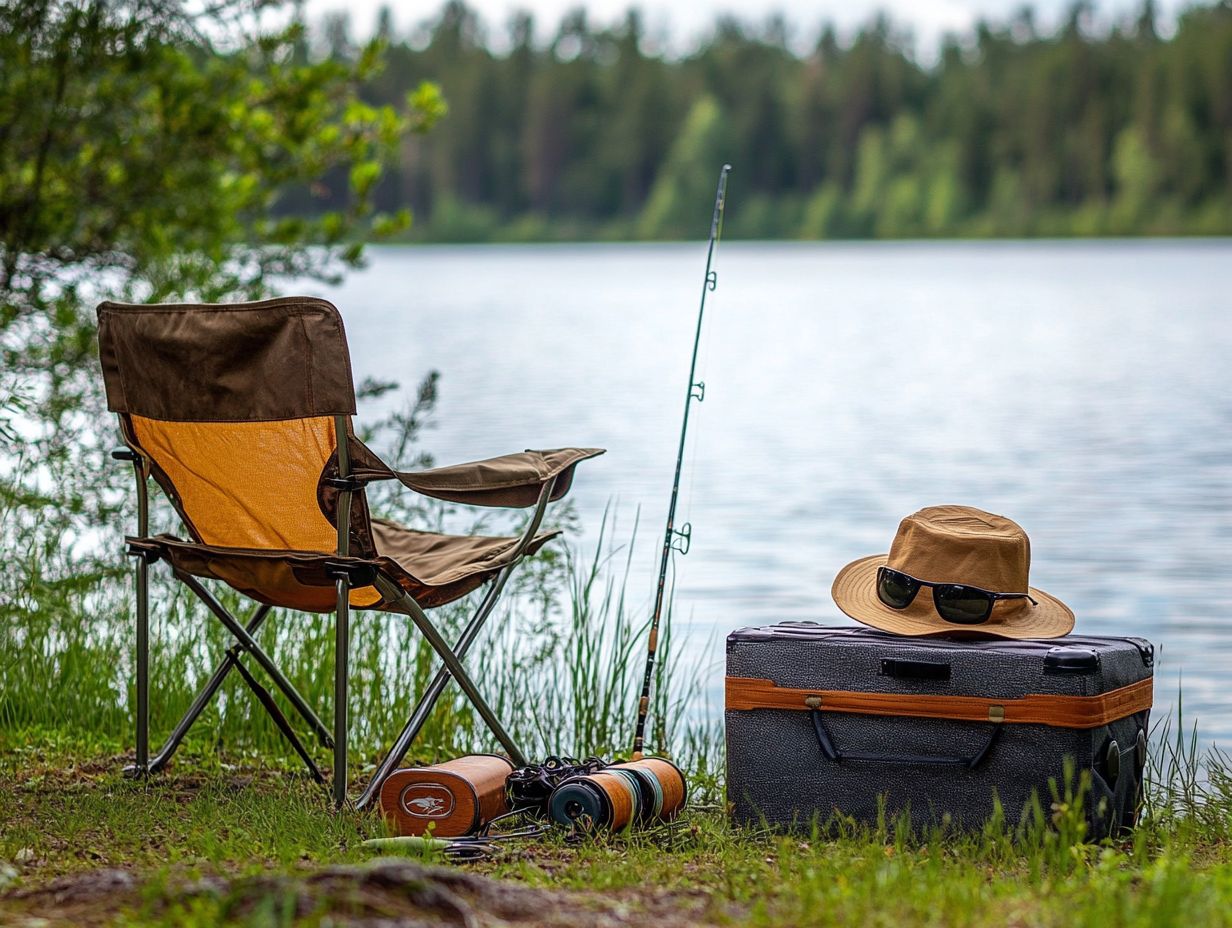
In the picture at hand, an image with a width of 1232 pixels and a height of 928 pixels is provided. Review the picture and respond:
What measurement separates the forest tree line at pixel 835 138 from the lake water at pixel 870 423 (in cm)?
1531

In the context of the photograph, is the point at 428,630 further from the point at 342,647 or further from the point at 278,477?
the point at 278,477

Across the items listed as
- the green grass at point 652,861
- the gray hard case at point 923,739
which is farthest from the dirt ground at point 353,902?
the gray hard case at point 923,739

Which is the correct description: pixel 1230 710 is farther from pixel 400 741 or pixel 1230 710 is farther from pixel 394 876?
pixel 394 876

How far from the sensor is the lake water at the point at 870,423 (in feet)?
22.8

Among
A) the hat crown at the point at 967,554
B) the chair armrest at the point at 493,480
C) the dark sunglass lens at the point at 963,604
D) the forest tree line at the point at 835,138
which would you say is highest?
the forest tree line at the point at 835,138

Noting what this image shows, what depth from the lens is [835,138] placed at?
174ft

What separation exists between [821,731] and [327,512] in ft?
3.30

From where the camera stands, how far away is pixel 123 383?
3236mm

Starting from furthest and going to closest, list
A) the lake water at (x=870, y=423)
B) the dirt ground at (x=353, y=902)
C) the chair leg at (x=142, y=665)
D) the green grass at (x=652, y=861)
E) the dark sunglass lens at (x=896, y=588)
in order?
the lake water at (x=870, y=423), the chair leg at (x=142, y=665), the dark sunglass lens at (x=896, y=588), the green grass at (x=652, y=861), the dirt ground at (x=353, y=902)

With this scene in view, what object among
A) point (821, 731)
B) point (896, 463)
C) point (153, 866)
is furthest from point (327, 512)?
point (896, 463)

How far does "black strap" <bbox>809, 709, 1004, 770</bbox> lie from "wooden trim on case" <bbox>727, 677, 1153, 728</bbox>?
0.03m

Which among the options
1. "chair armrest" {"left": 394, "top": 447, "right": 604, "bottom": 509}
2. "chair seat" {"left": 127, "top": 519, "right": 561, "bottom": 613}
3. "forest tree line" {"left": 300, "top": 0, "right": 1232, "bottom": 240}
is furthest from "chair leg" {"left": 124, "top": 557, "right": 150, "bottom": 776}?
"forest tree line" {"left": 300, "top": 0, "right": 1232, "bottom": 240}

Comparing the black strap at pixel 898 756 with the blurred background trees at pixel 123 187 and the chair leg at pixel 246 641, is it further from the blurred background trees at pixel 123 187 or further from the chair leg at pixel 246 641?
the blurred background trees at pixel 123 187

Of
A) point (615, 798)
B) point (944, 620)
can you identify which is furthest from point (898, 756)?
point (615, 798)
